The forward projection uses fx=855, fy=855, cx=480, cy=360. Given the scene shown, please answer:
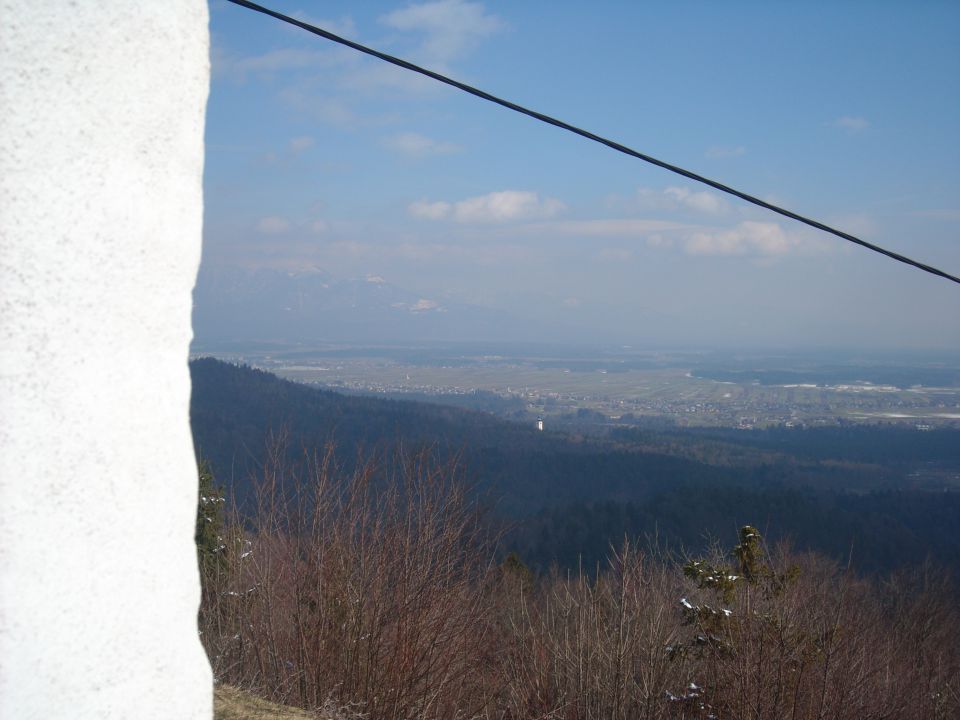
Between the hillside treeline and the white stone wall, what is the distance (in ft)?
20.7

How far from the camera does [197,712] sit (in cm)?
177

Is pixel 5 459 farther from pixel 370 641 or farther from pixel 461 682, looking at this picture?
pixel 461 682

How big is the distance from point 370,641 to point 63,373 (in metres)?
8.13

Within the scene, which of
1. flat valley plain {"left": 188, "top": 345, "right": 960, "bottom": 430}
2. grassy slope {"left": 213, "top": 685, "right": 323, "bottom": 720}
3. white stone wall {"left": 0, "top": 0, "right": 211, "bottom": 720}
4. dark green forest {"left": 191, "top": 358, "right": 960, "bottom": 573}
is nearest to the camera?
white stone wall {"left": 0, "top": 0, "right": 211, "bottom": 720}

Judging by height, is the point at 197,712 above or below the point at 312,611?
above

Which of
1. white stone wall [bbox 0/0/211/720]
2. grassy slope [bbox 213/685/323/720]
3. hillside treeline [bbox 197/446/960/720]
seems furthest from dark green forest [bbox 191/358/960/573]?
white stone wall [bbox 0/0/211/720]

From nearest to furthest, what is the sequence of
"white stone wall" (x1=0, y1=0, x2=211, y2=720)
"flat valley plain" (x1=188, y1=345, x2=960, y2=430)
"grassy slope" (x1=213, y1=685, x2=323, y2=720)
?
"white stone wall" (x1=0, y1=0, x2=211, y2=720) → "grassy slope" (x1=213, y1=685, x2=323, y2=720) → "flat valley plain" (x1=188, y1=345, x2=960, y2=430)

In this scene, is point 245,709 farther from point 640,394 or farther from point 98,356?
point 640,394

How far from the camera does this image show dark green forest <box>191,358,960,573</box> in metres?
57.3

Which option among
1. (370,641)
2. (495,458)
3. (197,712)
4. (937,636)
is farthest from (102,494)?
(495,458)

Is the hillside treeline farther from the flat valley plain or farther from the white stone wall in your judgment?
the flat valley plain

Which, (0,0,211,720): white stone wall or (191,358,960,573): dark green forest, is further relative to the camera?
(191,358,960,573): dark green forest

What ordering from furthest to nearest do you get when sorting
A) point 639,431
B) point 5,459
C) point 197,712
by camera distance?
Result: point 639,431 → point 197,712 → point 5,459

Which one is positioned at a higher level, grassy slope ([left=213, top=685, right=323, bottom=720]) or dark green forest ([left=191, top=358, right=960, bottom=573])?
grassy slope ([left=213, top=685, right=323, bottom=720])
